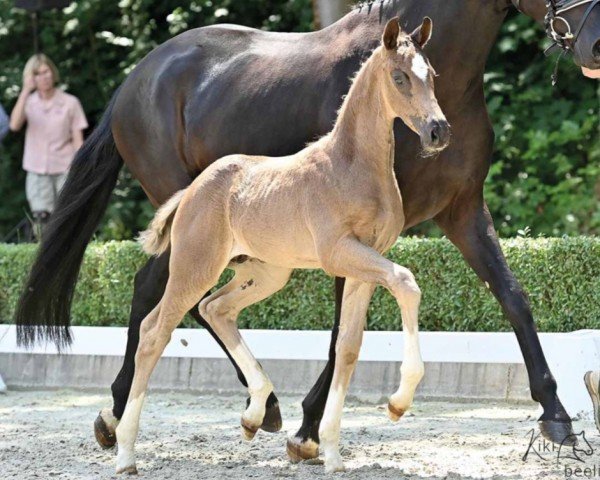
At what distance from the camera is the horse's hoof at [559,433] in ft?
16.4

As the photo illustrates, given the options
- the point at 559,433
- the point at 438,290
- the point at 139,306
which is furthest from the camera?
the point at 438,290

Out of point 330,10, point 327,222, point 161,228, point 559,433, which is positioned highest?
point 330,10

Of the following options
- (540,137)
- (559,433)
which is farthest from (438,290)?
(540,137)

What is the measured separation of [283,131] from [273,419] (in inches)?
54.6

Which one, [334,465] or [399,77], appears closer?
[399,77]

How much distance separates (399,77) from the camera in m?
4.43

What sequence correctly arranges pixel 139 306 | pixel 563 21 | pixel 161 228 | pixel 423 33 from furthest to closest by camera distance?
1. pixel 139 306
2. pixel 161 228
3. pixel 563 21
4. pixel 423 33

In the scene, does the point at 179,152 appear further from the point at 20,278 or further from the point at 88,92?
the point at 88,92

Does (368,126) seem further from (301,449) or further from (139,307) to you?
(139,307)

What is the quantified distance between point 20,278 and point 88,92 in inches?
161

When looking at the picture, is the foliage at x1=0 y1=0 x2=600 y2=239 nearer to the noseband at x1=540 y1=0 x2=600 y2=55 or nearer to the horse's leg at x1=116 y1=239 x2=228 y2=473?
the noseband at x1=540 y1=0 x2=600 y2=55

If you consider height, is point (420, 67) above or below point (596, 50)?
below

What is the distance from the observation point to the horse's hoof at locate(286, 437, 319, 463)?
517cm

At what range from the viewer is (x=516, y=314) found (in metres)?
5.20
